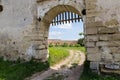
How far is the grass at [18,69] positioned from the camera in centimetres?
756

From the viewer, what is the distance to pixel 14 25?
909cm

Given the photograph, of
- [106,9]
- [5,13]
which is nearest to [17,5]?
[5,13]

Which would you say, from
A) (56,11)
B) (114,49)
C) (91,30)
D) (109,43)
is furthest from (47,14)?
(114,49)

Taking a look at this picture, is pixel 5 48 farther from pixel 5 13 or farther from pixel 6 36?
pixel 5 13

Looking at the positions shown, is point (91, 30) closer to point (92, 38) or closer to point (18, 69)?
point (92, 38)

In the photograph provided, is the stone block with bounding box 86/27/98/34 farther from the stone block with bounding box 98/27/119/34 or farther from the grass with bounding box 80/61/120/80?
the grass with bounding box 80/61/120/80

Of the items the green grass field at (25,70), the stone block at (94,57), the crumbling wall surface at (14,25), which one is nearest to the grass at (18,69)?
the green grass field at (25,70)

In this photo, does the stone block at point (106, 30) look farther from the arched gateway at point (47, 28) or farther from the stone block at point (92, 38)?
the stone block at point (92, 38)

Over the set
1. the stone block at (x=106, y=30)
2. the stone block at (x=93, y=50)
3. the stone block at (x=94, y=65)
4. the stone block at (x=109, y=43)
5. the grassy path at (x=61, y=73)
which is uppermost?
the stone block at (x=106, y=30)

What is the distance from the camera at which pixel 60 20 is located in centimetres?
943

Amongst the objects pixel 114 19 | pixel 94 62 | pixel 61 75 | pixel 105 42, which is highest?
pixel 114 19

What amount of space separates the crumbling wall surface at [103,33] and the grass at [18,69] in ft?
7.25

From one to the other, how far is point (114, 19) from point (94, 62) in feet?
4.65

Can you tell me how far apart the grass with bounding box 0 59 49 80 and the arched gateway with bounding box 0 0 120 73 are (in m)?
0.29
